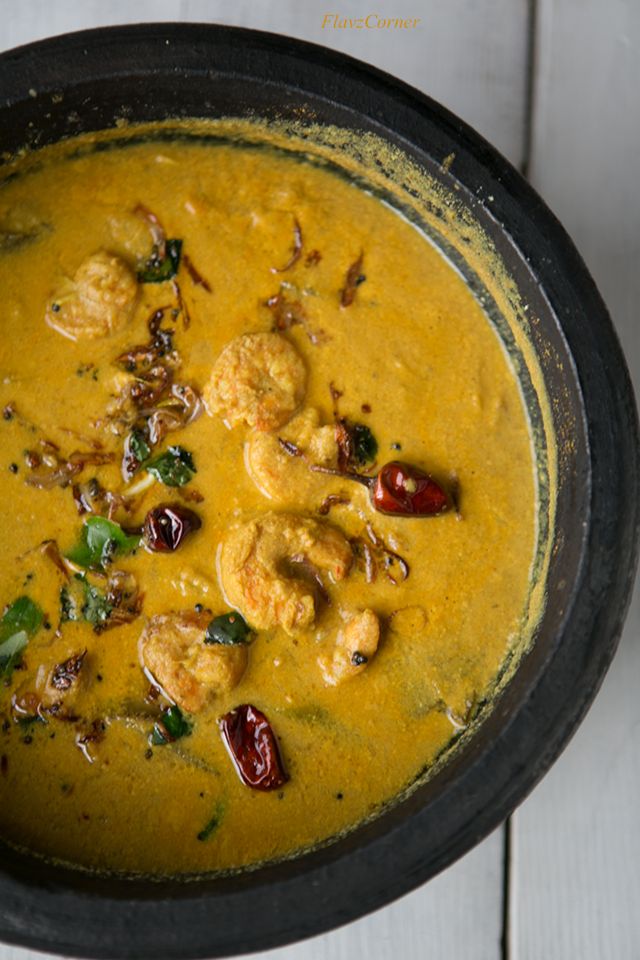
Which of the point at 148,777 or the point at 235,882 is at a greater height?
the point at 148,777

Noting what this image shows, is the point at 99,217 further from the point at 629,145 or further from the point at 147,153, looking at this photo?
the point at 629,145

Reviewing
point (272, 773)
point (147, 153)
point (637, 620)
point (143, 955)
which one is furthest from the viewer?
point (637, 620)

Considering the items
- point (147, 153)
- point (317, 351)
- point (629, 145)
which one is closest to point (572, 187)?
point (629, 145)

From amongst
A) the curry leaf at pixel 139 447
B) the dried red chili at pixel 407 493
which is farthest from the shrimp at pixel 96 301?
the dried red chili at pixel 407 493

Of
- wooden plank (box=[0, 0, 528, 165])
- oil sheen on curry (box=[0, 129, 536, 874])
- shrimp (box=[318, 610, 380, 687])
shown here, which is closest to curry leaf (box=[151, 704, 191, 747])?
oil sheen on curry (box=[0, 129, 536, 874])

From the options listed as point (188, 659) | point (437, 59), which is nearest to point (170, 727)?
point (188, 659)

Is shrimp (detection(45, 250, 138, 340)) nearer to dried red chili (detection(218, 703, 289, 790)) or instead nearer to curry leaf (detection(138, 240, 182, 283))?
curry leaf (detection(138, 240, 182, 283))
